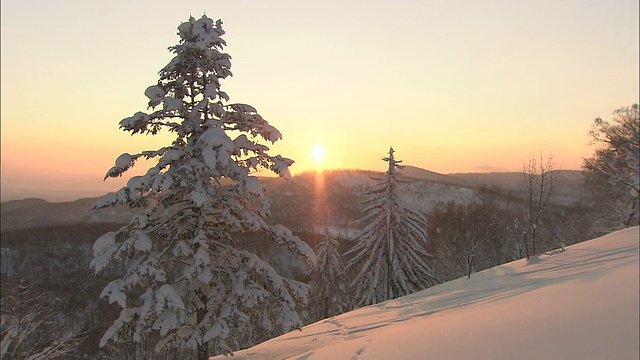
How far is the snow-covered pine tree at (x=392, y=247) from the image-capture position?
22.5 metres

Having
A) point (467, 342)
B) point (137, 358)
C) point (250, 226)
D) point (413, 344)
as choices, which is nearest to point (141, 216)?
point (250, 226)

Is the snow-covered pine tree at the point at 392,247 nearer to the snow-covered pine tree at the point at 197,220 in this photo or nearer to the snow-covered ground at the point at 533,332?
the snow-covered ground at the point at 533,332

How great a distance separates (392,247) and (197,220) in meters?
15.5

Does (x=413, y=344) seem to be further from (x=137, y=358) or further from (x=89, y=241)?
(x=89, y=241)

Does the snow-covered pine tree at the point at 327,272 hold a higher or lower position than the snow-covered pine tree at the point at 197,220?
lower

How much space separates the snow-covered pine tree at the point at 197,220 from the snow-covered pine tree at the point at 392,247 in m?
13.4

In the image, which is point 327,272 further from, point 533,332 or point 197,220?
point 533,332

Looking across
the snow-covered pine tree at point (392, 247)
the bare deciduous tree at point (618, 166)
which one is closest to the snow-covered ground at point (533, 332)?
the snow-covered pine tree at point (392, 247)

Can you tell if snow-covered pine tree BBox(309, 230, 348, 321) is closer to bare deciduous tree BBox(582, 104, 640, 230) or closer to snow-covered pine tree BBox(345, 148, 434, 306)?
snow-covered pine tree BBox(345, 148, 434, 306)

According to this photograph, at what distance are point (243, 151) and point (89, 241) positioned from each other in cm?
8220

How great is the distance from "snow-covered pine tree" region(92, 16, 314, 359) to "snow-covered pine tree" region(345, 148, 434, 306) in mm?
13397

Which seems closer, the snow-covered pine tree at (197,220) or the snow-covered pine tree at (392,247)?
the snow-covered pine tree at (197,220)

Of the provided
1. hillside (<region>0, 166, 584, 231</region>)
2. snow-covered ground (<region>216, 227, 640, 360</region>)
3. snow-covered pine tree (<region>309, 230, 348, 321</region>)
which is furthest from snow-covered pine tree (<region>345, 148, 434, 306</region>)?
hillside (<region>0, 166, 584, 231</region>)

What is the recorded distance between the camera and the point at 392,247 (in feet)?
73.8
